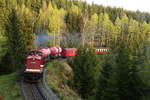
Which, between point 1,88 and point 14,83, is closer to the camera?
point 1,88

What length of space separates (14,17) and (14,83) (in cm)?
2113

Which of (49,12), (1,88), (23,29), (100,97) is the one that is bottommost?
(100,97)

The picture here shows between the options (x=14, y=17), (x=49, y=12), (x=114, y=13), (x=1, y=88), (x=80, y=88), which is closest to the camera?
(x=1, y=88)

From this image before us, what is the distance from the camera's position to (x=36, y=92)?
22.0m

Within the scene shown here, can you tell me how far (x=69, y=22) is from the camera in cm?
11069

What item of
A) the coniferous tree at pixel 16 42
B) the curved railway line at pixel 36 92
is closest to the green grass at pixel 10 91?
the curved railway line at pixel 36 92

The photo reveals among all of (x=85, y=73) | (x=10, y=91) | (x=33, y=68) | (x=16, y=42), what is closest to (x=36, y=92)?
(x=10, y=91)

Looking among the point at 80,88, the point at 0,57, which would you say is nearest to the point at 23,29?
the point at 0,57

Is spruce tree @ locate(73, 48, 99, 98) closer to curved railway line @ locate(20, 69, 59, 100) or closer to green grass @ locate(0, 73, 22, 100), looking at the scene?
curved railway line @ locate(20, 69, 59, 100)

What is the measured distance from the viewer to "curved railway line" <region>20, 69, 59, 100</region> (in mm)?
19983

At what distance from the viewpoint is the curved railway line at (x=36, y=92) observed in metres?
20.0

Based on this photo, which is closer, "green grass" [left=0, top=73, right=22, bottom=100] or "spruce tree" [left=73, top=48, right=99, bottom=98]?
"green grass" [left=0, top=73, right=22, bottom=100]

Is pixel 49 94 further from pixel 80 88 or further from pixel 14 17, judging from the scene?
pixel 14 17

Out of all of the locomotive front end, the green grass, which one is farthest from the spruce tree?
the green grass
